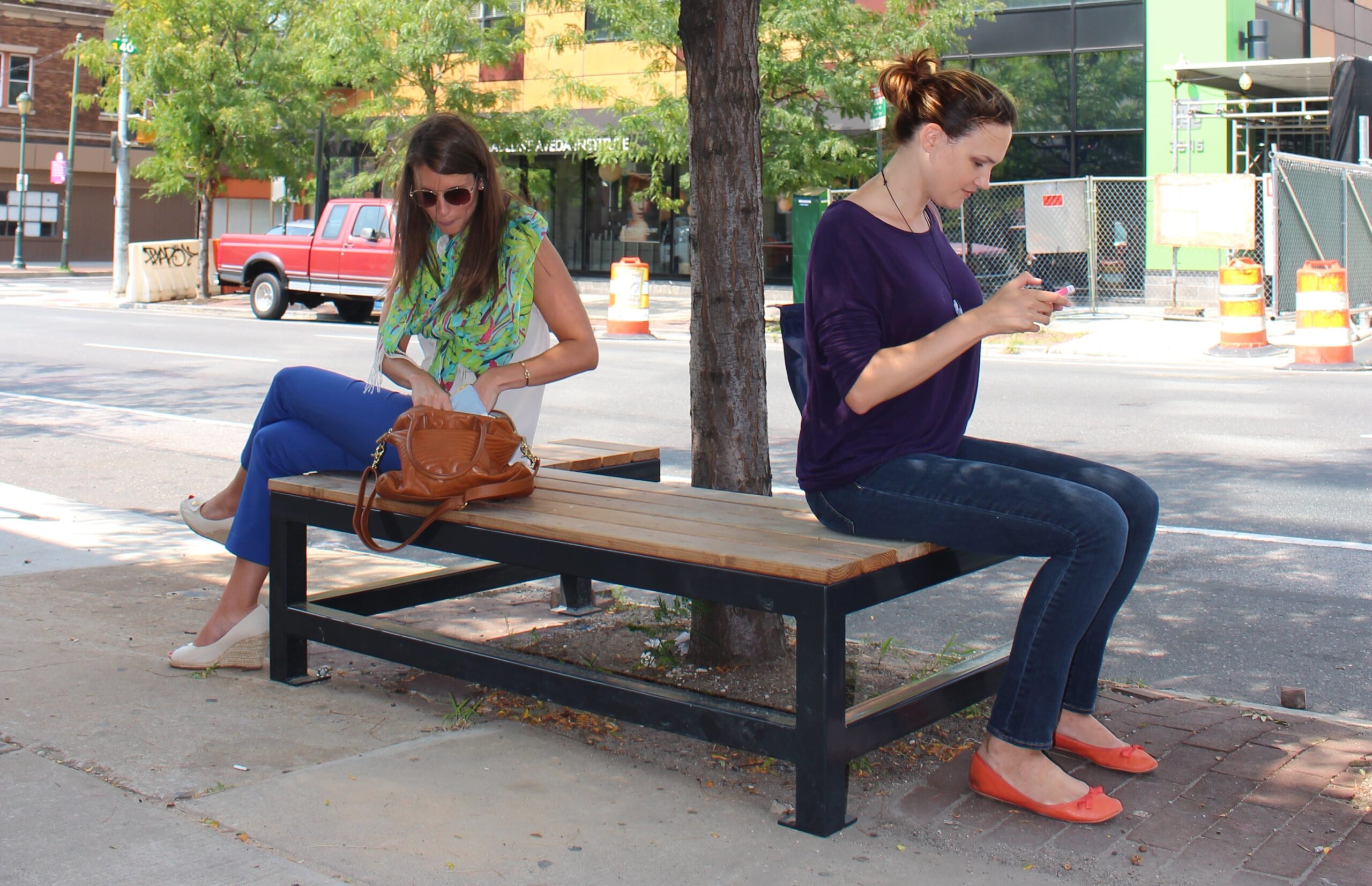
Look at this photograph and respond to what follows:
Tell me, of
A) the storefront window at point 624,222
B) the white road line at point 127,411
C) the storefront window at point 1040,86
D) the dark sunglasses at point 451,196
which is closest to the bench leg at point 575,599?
the dark sunglasses at point 451,196

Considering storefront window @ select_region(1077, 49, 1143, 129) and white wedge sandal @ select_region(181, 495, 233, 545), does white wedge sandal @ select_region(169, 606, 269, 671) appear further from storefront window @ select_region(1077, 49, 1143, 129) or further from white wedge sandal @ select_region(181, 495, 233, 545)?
storefront window @ select_region(1077, 49, 1143, 129)

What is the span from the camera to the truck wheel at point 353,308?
23.0m

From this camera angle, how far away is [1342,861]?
300 cm

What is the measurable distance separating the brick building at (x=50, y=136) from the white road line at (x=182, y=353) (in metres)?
34.7

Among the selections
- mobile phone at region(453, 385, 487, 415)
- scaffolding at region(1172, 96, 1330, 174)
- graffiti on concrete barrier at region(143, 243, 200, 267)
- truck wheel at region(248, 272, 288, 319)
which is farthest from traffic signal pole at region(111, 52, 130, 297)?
mobile phone at region(453, 385, 487, 415)

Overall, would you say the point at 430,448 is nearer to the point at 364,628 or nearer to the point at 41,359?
the point at 364,628

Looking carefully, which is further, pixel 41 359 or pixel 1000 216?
pixel 1000 216

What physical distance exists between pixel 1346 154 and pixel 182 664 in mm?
19932

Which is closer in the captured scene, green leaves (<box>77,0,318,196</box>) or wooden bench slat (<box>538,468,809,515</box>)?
wooden bench slat (<box>538,468,809,515</box>)

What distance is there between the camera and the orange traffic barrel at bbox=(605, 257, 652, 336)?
64.4ft

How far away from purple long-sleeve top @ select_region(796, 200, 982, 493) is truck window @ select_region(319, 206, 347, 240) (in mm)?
19800

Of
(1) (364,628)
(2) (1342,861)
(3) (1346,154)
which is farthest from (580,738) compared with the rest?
(3) (1346,154)

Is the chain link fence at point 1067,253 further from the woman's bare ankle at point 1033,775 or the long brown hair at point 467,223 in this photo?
the woman's bare ankle at point 1033,775

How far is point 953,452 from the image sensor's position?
140 inches
